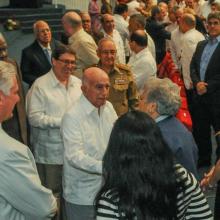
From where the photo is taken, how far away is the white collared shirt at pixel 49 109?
482 centimetres

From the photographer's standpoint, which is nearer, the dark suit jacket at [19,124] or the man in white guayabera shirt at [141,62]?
the dark suit jacket at [19,124]

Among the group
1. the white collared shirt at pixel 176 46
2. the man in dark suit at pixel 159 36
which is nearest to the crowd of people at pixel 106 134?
the white collared shirt at pixel 176 46

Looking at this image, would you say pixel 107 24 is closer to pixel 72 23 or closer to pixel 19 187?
pixel 72 23

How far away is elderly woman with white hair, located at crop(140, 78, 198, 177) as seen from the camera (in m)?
3.32

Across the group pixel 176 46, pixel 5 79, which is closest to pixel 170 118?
pixel 5 79

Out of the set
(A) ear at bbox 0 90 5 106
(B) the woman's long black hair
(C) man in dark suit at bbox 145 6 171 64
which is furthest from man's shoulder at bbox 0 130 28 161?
(C) man in dark suit at bbox 145 6 171 64

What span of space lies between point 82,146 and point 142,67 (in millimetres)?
2357

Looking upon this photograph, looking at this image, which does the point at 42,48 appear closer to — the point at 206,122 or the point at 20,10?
the point at 206,122

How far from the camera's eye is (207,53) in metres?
6.49

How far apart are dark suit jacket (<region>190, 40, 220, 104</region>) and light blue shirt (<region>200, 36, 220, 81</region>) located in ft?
0.12

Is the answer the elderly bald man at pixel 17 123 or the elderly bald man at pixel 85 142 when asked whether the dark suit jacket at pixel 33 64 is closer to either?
the elderly bald man at pixel 17 123

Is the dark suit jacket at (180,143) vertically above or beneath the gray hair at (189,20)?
beneath

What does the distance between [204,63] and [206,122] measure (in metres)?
0.74

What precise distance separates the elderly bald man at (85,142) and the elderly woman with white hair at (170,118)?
55cm
